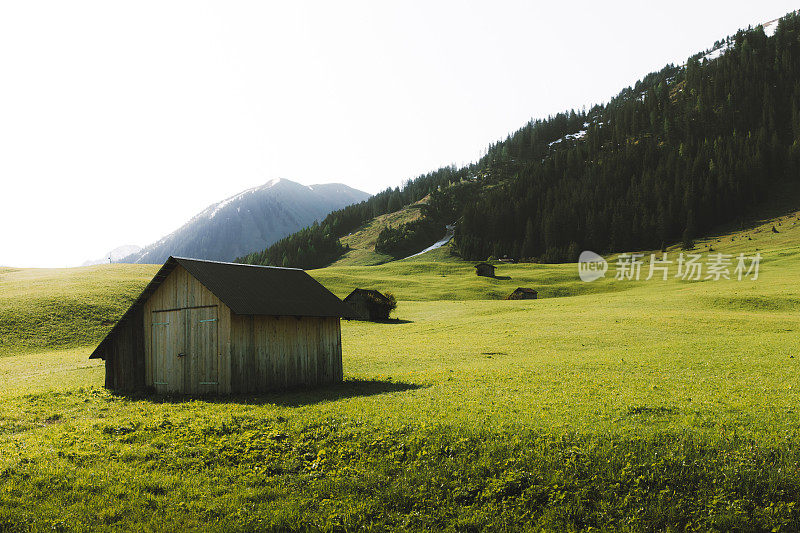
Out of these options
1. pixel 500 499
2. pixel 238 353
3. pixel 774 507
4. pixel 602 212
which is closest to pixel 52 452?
pixel 238 353

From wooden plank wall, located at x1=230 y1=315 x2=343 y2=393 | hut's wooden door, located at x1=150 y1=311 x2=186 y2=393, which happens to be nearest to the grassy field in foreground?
wooden plank wall, located at x1=230 y1=315 x2=343 y2=393

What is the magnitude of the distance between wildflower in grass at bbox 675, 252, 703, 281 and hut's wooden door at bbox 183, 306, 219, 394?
97.8m

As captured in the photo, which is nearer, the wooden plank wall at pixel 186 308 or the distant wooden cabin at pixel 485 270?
the wooden plank wall at pixel 186 308

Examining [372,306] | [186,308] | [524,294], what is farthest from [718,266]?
[186,308]

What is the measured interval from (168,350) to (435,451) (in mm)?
19223

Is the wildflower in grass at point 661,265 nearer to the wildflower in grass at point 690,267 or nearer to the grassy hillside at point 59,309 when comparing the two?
the wildflower in grass at point 690,267

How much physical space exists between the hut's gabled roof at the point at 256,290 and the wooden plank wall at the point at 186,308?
57 cm

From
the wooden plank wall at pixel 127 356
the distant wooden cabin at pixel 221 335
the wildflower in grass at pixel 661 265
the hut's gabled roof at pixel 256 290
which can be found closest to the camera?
the distant wooden cabin at pixel 221 335

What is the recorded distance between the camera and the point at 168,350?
2628 centimetres

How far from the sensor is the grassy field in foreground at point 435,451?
402 inches

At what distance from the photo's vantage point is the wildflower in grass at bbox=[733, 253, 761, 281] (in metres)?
87.7

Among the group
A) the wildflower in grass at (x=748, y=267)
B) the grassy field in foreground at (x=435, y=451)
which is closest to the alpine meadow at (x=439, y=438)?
the grassy field in foreground at (x=435, y=451)

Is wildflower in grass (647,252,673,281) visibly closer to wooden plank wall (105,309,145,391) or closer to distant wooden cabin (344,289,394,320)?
distant wooden cabin (344,289,394,320)

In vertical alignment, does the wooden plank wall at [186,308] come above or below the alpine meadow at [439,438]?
above
